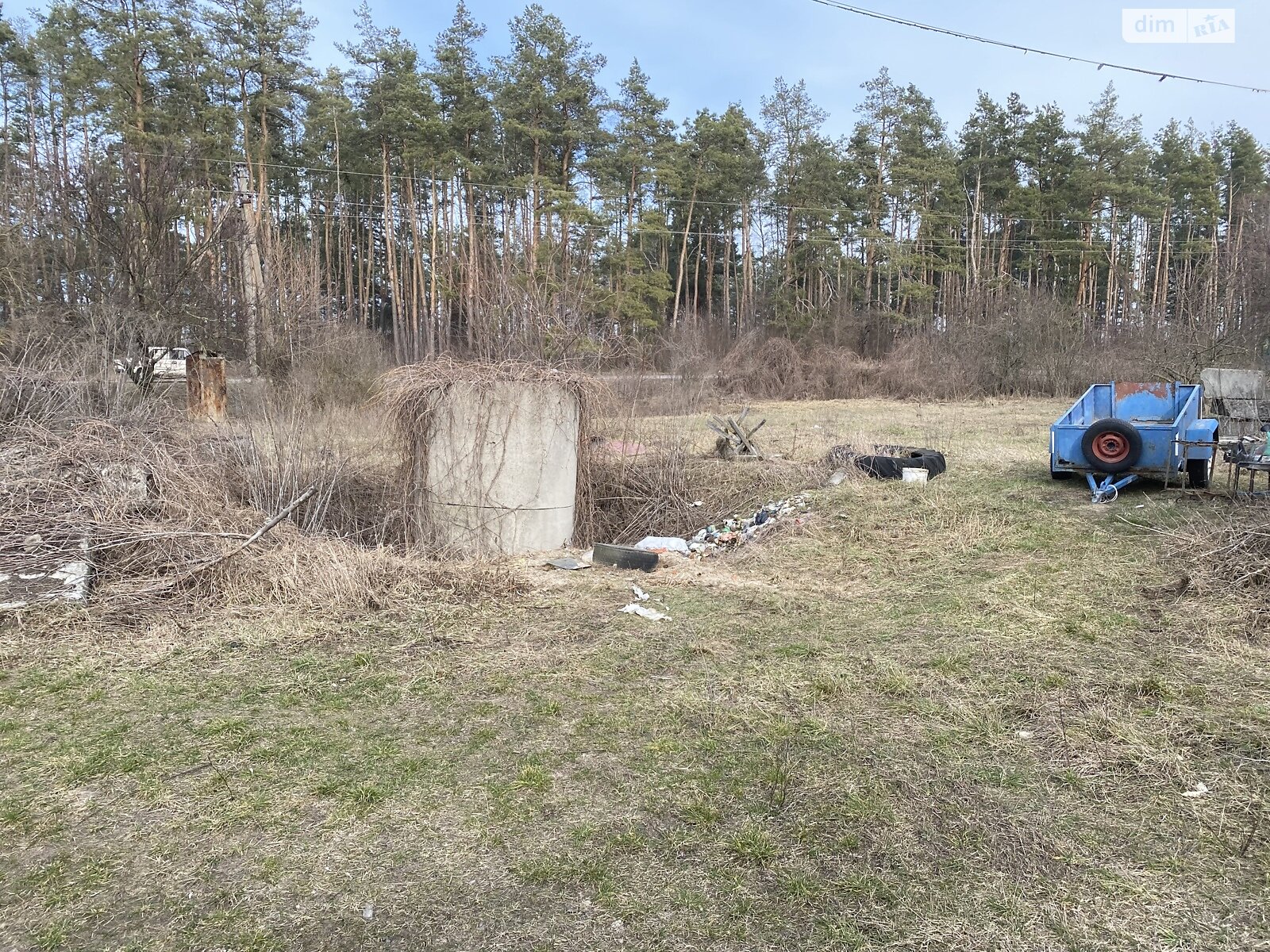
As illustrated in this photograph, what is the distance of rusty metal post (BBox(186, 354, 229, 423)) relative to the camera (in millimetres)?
13586

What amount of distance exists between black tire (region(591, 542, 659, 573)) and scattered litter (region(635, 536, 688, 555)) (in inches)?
22.7

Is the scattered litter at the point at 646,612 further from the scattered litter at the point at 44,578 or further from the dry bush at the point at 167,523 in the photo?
the scattered litter at the point at 44,578

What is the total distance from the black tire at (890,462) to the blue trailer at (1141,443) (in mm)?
1347

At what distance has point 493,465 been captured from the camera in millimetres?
7129

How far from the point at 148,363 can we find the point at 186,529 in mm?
7823

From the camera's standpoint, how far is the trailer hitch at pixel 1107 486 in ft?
28.7

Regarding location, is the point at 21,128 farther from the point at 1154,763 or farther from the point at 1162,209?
the point at 1162,209

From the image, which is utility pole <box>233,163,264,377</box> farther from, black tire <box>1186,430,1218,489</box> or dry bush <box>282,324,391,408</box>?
black tire <box>1186,430,1218,489</box>

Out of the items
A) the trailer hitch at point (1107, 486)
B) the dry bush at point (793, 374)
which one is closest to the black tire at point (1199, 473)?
the trailer hitch at point (1107, 486)

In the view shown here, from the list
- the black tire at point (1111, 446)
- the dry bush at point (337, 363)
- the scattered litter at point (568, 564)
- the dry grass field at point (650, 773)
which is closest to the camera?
the dry grass field at point (650, 773)

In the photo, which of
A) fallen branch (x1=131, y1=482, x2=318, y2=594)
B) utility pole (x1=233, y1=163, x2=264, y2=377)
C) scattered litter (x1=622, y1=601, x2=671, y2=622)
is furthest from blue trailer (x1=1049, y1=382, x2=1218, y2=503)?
utility pole (x1=233, y1=163, x2=264, y2=377)

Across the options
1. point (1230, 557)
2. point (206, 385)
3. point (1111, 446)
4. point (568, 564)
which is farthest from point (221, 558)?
point (206, 385)

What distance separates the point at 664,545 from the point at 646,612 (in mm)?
2166

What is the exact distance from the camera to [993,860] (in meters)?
2.74
